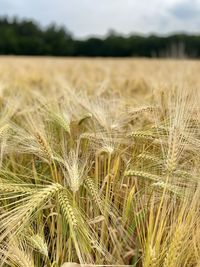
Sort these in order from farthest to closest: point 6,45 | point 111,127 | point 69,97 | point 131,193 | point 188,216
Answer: point 6,45 < point 69,97 < point 111,127 < point 131,193 < point 188,216

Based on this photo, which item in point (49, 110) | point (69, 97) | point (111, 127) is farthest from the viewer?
point (69, 97)

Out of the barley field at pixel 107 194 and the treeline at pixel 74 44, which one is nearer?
the barley field at pixel 107 194

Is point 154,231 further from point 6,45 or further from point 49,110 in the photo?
point 6,45

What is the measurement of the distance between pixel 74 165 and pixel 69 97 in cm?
85

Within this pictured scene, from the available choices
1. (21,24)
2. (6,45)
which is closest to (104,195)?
(6,45)

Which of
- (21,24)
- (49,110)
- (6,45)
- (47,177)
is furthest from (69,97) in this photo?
(21,24)

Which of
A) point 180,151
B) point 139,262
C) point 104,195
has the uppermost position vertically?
point 180,151

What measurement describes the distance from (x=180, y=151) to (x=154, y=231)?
1.09 ft

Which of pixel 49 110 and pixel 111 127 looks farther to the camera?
pixel 49 110

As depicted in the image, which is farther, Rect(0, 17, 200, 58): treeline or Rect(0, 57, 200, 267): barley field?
Rect(0, 17, 200, 58): treeline

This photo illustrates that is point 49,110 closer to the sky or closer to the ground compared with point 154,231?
closer to the sky

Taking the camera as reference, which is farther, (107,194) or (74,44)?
(74,44)

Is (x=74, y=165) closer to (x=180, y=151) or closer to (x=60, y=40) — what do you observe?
(x=180, y=151)

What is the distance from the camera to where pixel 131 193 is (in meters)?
1.12
